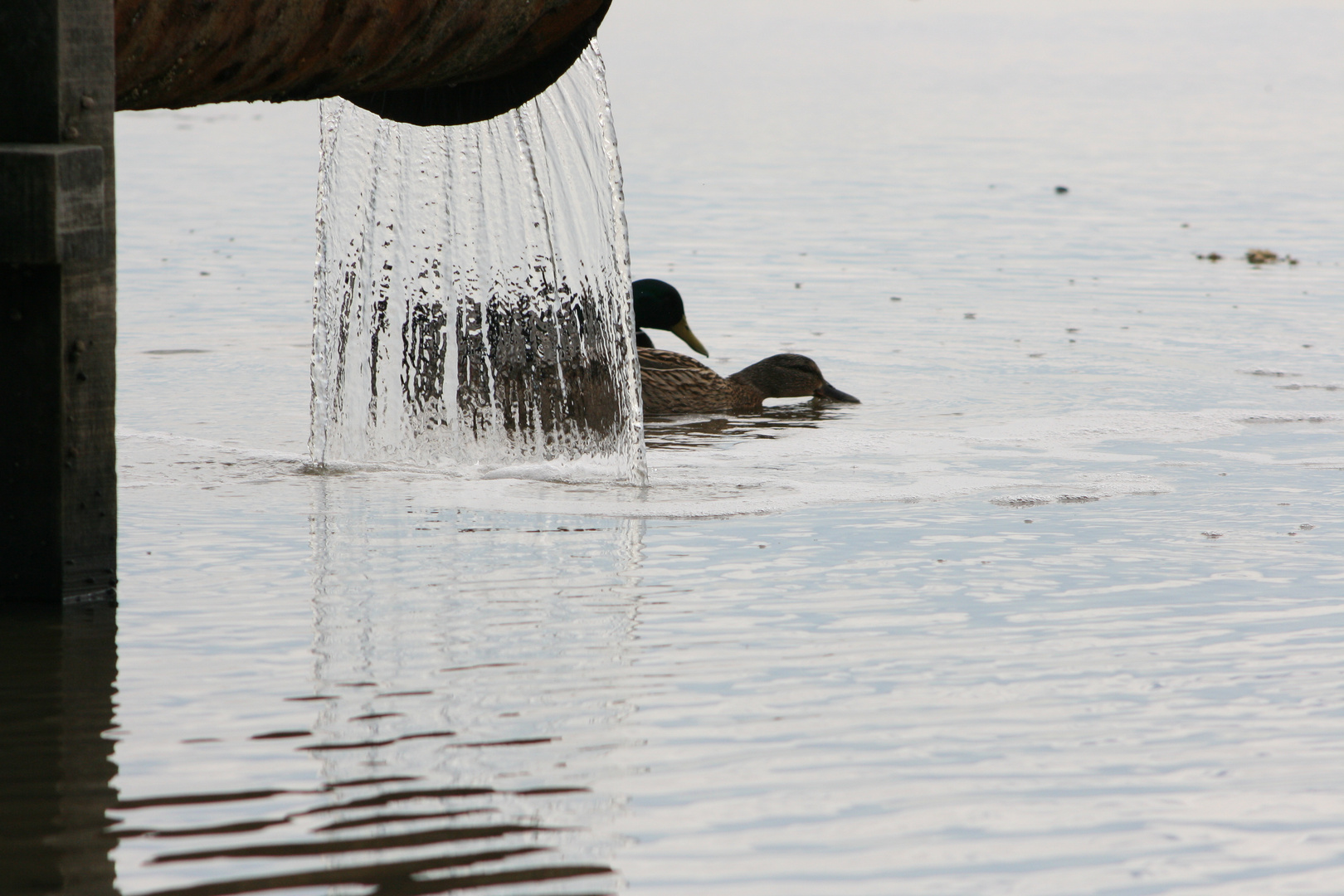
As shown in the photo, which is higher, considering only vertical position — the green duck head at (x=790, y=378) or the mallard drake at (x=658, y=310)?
the mallard drake at (x=658, y=310)

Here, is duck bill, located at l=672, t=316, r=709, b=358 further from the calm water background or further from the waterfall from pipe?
the waterfall from pipe

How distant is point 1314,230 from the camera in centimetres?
1656

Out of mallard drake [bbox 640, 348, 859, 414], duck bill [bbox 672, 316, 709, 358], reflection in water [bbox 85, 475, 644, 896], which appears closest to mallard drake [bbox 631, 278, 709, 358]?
duck bill [bbox 672, 316, 709, 358]

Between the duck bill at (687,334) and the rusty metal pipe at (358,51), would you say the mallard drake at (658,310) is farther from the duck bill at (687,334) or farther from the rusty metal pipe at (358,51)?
the rusty metal pipe at (358,51)

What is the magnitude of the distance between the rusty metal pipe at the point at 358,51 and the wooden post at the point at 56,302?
0.38 metres

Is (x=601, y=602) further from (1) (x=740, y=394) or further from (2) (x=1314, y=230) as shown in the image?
(2) (x=1314, y=230)

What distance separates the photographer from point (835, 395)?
32.2 ft

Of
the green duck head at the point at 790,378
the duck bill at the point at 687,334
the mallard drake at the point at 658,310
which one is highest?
the mallard drake at the point at 658,310

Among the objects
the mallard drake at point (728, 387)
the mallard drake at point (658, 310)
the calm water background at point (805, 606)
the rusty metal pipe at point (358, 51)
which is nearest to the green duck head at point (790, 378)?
the mallard drake at point (728, 387)

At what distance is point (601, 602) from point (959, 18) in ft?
230

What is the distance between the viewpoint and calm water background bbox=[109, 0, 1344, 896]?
371 cm

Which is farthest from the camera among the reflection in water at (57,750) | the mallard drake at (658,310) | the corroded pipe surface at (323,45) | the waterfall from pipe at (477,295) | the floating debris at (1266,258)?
the floating debris at (1266,258)

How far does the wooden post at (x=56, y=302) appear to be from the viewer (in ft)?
15.5

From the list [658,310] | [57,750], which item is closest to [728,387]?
[658,310]
